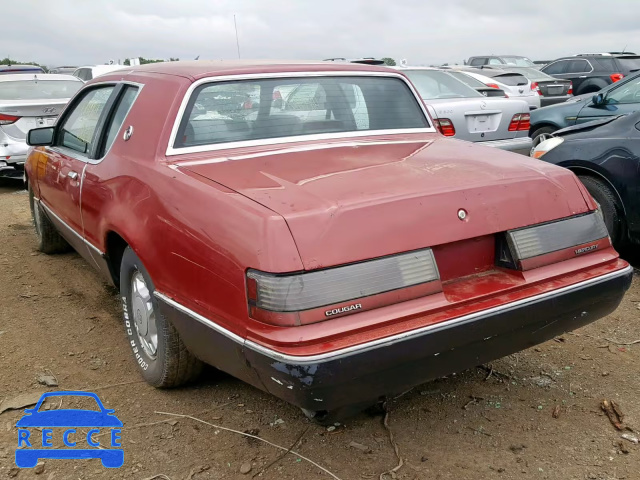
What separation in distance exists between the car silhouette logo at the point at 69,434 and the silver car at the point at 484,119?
4952 millimetres

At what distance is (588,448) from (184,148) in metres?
2.24

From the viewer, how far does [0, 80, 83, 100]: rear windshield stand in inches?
356

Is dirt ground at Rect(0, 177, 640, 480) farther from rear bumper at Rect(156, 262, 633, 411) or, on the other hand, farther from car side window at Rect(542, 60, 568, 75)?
car side window at Rect(542, 60, 568, 75)

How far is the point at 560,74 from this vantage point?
18094mm

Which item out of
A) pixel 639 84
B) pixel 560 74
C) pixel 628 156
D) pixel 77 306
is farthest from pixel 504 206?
pixel 560 74

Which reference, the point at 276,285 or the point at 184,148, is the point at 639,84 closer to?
the point at 184,148

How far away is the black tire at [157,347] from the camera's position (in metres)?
2.98

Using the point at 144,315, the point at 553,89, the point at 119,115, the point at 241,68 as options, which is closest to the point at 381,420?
the point at 144,315

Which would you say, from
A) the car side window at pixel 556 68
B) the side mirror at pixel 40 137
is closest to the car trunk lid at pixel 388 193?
the side mirror at pixel 40 137

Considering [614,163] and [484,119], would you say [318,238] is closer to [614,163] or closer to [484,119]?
[614,163]

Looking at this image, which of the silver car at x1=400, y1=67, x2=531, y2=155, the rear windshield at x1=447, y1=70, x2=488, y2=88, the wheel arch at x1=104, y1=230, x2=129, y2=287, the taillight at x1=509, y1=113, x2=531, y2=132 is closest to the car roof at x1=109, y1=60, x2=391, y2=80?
the wheel arch at x1=104, y1=230, x2=129, y2=287

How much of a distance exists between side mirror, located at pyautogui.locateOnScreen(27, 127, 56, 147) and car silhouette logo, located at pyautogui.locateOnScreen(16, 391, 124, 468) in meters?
2.11

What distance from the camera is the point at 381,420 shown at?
9.55ft

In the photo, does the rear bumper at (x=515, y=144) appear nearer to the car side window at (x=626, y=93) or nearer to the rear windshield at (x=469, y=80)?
the car side window at (x=626, y=93)
